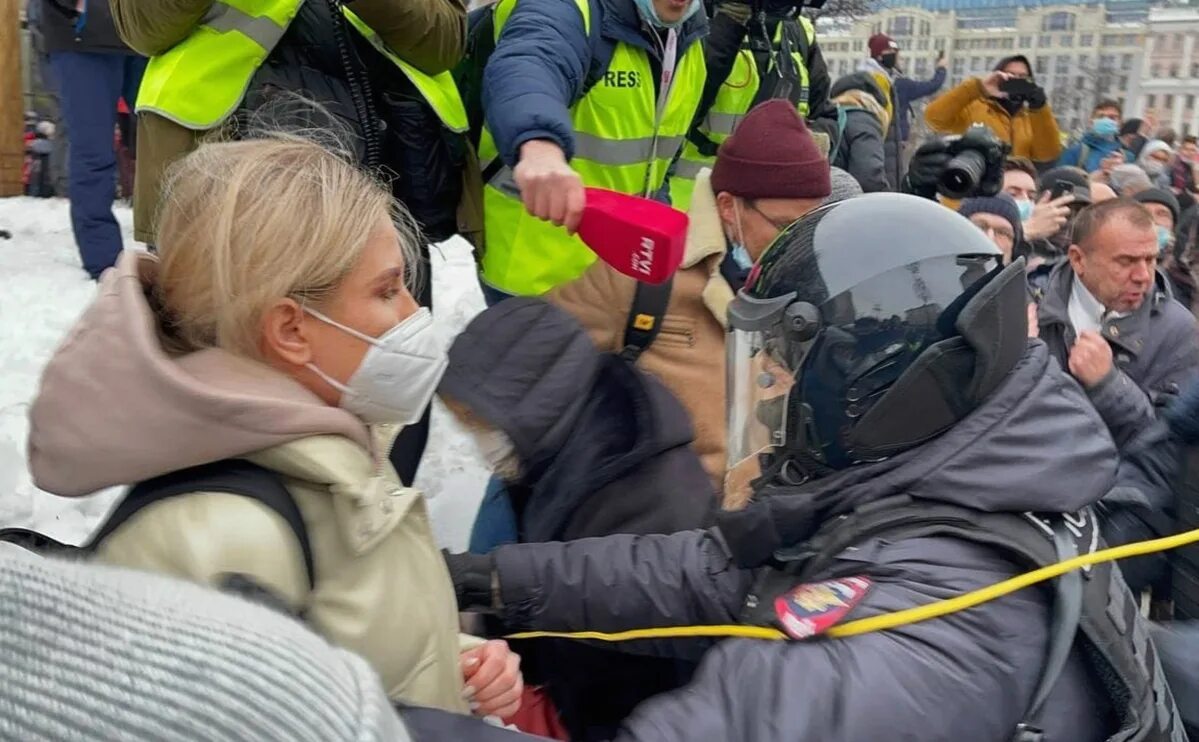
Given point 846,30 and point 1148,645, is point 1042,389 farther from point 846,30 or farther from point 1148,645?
point 846,30

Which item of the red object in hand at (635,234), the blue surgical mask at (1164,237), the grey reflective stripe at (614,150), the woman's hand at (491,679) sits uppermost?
the red object in hand at (635,234)

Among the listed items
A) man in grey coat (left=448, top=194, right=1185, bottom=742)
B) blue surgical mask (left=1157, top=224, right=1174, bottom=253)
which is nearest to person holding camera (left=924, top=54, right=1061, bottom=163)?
blue surgical mask (left=1157, top=224, right=1174, bottom=253)

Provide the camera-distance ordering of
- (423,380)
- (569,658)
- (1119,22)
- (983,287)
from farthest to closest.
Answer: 1. (1119,22)
2. (569,658)
3. (423,380)
4. (983,287)

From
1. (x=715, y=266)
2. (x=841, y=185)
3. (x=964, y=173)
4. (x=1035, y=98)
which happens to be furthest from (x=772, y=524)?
(x=1035, y=98)

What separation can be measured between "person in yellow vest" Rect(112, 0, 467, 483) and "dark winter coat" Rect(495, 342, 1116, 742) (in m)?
1.66

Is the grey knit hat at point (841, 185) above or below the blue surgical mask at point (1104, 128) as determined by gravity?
above

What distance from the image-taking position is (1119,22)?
40.5m

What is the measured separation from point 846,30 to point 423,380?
26.9m

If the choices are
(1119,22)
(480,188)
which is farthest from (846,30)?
(480,188)

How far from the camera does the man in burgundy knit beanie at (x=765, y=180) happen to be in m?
2.85

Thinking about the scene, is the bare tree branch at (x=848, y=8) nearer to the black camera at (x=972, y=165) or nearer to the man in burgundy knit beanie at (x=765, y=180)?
the black camera at (x=972, y=165)

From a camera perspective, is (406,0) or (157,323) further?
(406,0)

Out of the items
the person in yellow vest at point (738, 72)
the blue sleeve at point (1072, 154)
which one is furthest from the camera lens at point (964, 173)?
the blue sleeve at point (1072, 154)

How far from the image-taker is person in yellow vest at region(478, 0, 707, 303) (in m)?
2.62
